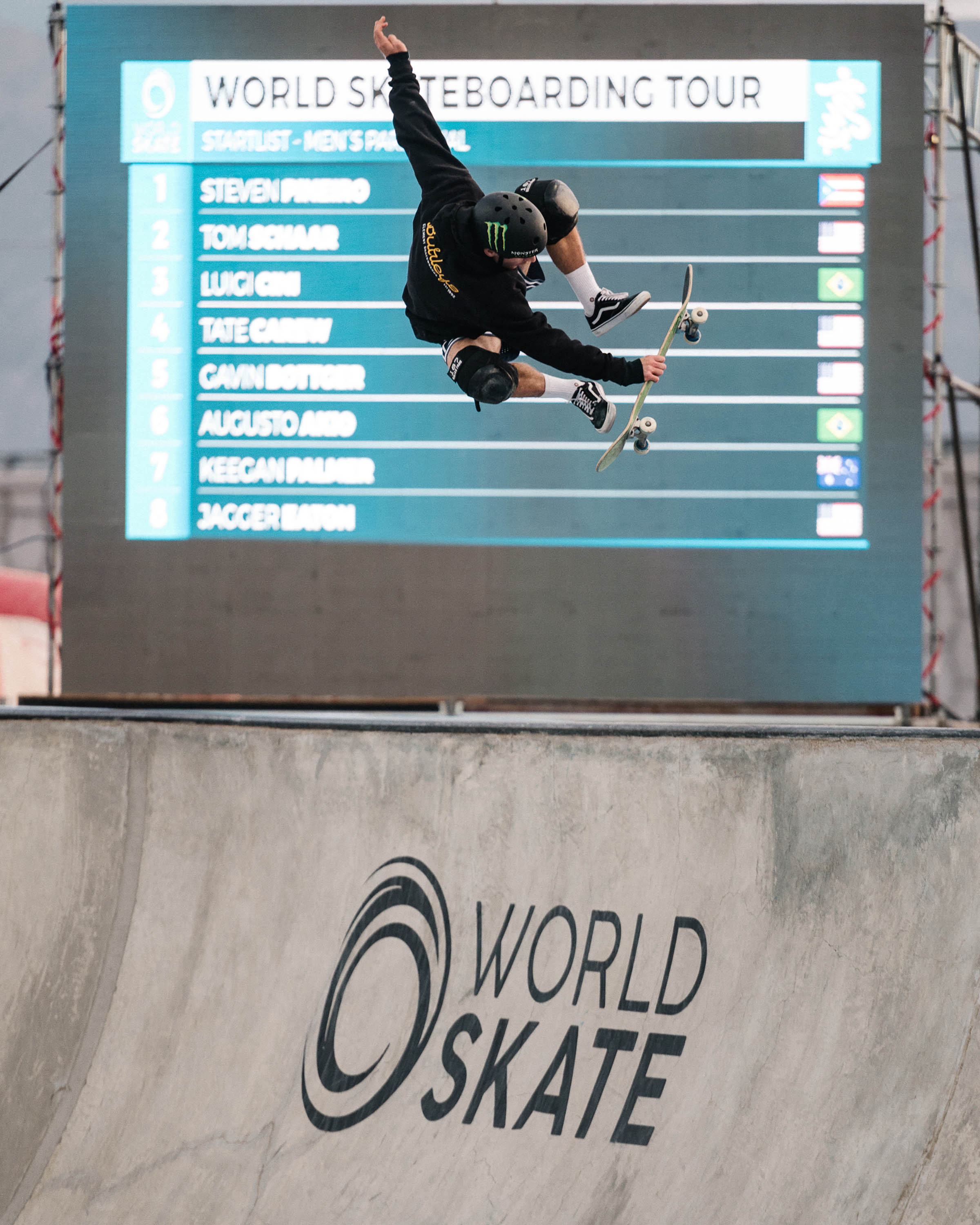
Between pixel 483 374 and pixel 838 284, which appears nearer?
pixel 483 374

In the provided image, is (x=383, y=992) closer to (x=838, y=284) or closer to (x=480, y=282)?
(x=480, y=282)

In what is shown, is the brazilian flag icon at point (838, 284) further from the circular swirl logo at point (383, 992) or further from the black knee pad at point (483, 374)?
the circular swirl logo at point (383, 992)

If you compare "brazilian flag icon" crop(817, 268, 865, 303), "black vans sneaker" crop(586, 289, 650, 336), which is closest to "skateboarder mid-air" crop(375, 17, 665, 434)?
"black vans sneaker" crop(586, 289, 650, 336)

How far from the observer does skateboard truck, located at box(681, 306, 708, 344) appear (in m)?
3.73

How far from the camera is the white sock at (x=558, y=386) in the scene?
385cm

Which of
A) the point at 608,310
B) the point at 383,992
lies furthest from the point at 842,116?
the point at 383,992

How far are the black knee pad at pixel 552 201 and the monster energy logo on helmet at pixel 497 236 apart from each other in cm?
35

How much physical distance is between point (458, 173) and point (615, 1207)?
3244 millimetres

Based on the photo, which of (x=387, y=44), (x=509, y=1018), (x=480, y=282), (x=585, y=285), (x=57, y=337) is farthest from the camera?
(x=57, y=337)

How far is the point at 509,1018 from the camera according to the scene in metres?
2.84

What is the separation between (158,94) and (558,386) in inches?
172

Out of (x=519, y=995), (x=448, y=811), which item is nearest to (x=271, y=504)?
(x=448, y=811)

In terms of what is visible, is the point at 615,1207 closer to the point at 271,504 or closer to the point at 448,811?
the point at 448,811

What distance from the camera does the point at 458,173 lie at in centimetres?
368
